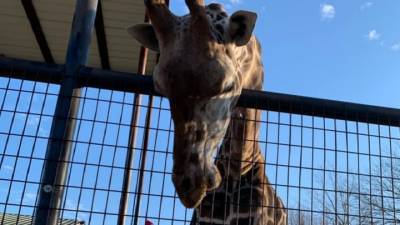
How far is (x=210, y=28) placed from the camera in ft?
9.52

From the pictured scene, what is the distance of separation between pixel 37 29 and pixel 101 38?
917 mm

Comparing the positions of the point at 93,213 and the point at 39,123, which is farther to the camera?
the point at 39,123

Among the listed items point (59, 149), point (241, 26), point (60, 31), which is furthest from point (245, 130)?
point (60, 31)

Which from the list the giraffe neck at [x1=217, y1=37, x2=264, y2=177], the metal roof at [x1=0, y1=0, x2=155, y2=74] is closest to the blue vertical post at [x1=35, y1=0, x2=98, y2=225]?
the giraffe neck at [x1=217, y1=37, x2=264, y2=177]

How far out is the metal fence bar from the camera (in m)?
2.92

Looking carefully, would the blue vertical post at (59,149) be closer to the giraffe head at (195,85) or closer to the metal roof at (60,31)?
the giraffe head at (195,85)

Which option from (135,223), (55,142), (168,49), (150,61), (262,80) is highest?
(150,61)

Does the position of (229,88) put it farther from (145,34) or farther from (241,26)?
(145,34)

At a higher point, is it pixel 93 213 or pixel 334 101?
pixel 334 101

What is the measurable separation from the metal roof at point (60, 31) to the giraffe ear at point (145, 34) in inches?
145

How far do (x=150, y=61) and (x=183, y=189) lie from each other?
19.3 ft

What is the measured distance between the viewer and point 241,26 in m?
3.14

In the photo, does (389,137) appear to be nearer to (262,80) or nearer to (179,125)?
(179,125)

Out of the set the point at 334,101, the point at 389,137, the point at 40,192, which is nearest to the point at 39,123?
the point at 40,192
